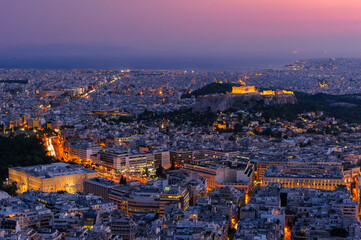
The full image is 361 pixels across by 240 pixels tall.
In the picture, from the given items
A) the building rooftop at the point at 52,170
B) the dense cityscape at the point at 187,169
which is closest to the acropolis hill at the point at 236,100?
the dense cityscape at the point at 187,169

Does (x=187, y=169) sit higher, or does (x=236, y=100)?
(x=236, y=100)

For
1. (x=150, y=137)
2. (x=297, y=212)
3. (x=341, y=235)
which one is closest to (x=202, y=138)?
(x=150, y=137)

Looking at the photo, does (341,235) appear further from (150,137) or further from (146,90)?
(146,90)

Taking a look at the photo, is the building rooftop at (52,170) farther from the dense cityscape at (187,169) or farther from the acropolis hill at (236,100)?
the acropolis hill at (236,100)

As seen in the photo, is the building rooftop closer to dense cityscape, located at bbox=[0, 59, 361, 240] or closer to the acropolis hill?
dense cityscape, located at bbox=[0, 59, 361, 240]

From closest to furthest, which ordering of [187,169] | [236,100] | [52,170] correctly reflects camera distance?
[52,170], [187,169], [236,100]

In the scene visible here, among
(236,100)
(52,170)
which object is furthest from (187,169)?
(236,100)

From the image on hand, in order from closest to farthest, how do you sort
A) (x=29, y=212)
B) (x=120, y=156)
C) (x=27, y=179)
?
(x=29, y=212)
(x=27, y=179)
(x=120, y=156)

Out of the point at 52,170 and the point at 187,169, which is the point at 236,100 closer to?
the point at 187,169

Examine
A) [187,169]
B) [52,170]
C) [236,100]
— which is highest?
[236,100]
